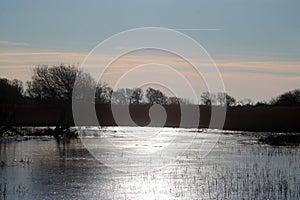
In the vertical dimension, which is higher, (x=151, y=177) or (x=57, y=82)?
(x=57, y=82)

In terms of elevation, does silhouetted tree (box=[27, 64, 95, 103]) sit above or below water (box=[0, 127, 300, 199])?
above

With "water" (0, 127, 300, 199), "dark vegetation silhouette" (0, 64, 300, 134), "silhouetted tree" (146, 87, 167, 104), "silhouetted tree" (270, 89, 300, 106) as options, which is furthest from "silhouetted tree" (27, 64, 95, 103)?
"silhouetted tree" (146, 87, 167, 104)

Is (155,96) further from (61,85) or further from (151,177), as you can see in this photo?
(151,177)

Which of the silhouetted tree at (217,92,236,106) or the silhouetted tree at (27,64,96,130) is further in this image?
the silhouetted tree at (217,92,236,106)

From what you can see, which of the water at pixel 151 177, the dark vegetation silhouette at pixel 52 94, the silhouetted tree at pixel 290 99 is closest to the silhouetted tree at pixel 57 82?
the dark vegetation silhouette at pixel 52 94

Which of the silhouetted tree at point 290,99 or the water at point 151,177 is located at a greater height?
the silhouetted tree at point 290,99

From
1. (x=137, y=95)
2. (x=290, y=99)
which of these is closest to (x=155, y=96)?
(x=137, y=95)

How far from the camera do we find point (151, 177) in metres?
19.1

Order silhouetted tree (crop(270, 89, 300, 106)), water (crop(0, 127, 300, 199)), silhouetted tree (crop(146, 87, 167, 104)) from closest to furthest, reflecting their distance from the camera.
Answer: water (crop(0, 127, 300, 199))
silhouetted tree (crop(270, 89, 300, 106))
silhouetted tree (crop(146, 87, 167, 104))

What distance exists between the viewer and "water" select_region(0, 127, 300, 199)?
15.3 meters

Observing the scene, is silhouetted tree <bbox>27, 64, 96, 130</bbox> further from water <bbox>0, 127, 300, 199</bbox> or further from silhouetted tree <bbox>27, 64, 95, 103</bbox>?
water <bbox>0, 127, 300, 199</bbox>

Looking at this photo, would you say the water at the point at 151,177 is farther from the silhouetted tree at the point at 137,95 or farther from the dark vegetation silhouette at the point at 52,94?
the silhouetted tree at the point at 137,95

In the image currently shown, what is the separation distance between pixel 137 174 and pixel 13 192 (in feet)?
18.4

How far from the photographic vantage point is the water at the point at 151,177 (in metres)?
15.3
